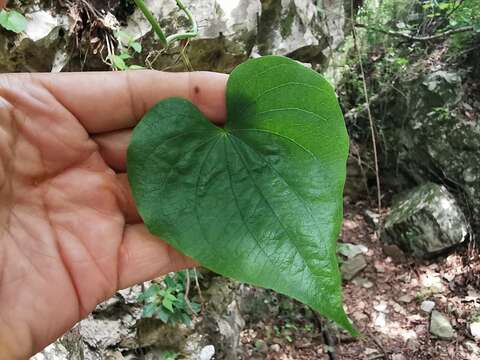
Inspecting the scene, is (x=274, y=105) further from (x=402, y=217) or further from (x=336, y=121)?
(x=402, y=217)

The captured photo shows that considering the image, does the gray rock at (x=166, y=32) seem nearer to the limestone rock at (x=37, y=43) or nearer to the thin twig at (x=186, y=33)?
the limestone rock at (x=37, y=43)

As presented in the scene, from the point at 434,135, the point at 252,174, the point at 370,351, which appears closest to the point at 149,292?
the point at 252,174

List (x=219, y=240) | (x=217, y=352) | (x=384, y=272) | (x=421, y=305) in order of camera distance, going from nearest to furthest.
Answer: (x=219, y=240) < (x=217, y=352) < (x=421, y=305) < (x=384, y=272)

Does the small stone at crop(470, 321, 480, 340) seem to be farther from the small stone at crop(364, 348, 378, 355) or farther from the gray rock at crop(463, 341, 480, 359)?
the small stone at crop(364, 348, 378, 355)

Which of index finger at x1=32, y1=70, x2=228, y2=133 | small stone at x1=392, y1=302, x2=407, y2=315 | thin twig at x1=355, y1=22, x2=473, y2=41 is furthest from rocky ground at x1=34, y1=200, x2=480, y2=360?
thin twig at x1=355, y1=22, x2=473, y2=41

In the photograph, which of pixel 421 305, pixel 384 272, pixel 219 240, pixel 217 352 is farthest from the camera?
pixel 384 272

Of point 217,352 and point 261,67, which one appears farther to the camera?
point 217,352

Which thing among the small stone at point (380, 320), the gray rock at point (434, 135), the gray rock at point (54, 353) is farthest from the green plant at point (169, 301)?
the gray rock at point (434, 135)

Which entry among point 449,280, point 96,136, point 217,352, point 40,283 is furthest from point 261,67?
point 449,280
